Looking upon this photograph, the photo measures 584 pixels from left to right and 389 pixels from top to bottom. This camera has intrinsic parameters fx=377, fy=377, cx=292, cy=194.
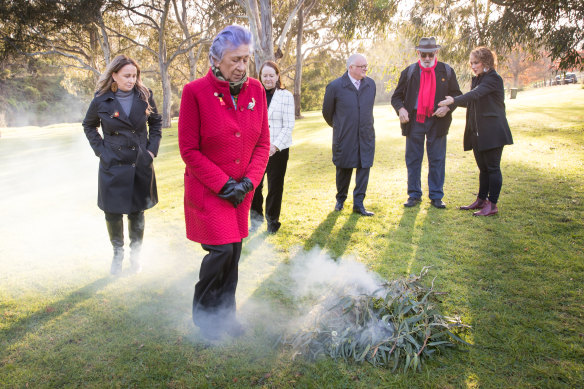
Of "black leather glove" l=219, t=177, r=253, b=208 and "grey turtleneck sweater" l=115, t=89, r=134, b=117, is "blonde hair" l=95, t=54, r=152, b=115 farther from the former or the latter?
"black leather glove" l=219, t=177, r=253, b=208

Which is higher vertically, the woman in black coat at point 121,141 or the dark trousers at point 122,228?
the woman in black coat at point 121,141

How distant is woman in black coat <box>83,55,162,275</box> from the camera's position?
3.64 meters

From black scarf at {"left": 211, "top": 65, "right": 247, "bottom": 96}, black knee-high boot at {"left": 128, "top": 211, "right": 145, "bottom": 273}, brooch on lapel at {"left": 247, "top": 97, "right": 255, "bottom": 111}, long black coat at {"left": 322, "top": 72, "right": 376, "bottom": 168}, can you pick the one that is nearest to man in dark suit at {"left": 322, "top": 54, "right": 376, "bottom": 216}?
long black coat at {"left": 322, "top": 72, "right": 376, "bottom": 168}

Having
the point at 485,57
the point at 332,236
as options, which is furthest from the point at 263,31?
the point at 332,236

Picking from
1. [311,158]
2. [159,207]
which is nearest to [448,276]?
[159,207]

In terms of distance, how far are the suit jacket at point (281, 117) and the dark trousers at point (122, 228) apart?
71.2 inches

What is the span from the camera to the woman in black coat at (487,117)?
513cm

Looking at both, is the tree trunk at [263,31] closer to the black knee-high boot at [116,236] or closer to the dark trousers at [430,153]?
the dark trousers at [430,153]

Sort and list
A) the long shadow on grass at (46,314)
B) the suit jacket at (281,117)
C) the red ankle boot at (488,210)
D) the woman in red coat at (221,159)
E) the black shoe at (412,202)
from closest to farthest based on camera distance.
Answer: the woman in red coat at (221,159), the long shadow on grass at (46,314), the suit jacket at (281,117), the red ankle boot at (488,210), the black shoe at (412,202)

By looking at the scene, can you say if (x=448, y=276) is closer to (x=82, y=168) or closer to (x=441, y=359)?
(x=441, y=359)

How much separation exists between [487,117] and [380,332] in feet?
12.7

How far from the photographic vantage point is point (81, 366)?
261cm

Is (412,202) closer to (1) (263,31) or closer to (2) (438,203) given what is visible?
(2) (438,203)

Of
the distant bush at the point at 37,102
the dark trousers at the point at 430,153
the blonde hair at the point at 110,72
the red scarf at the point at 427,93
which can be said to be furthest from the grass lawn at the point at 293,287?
the distant bush at the point at 37,102
